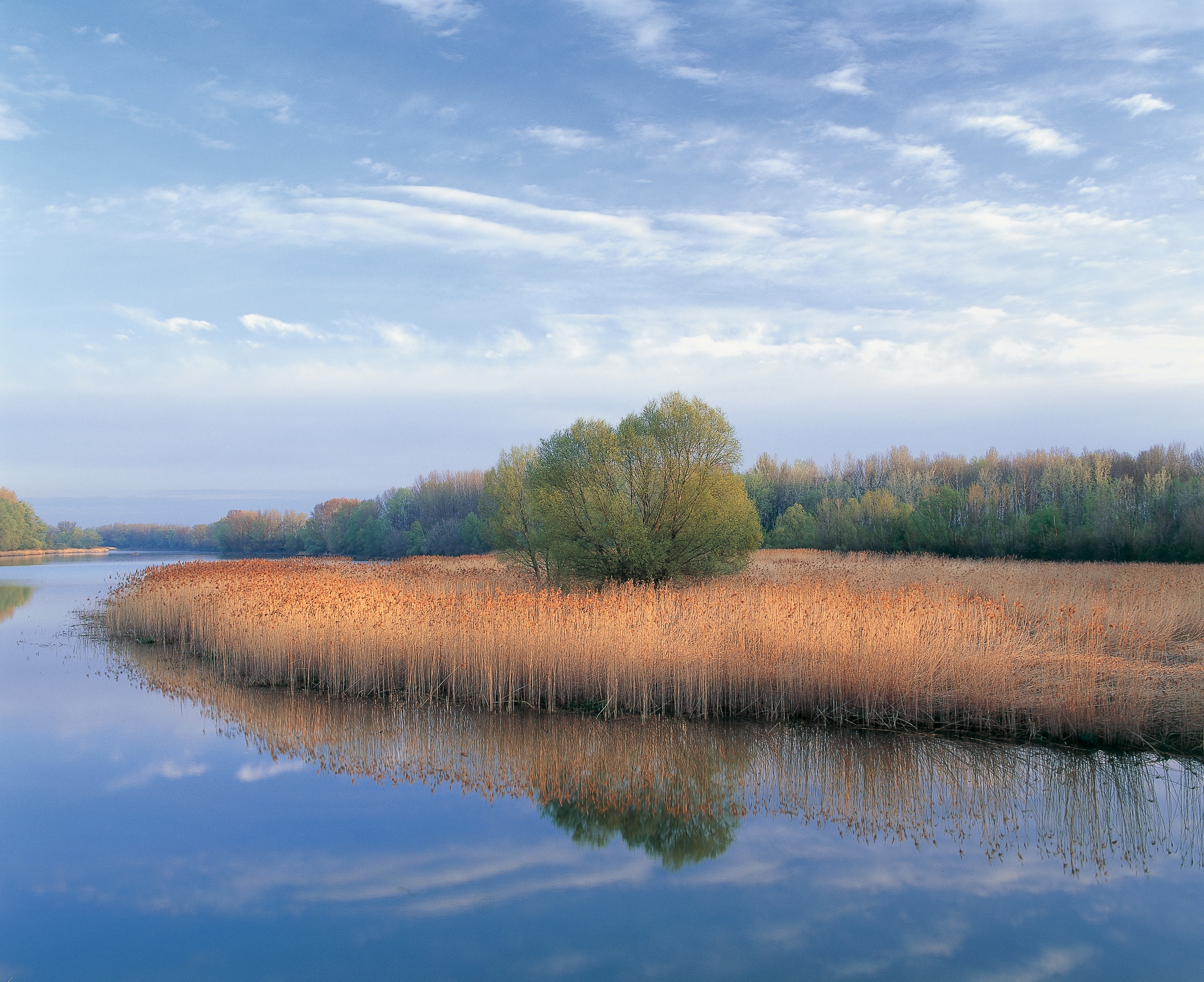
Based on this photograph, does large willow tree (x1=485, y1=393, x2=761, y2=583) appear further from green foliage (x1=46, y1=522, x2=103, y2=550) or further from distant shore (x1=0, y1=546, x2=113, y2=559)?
green foliage (x1=46, y1=522, x2=103, y2=550)

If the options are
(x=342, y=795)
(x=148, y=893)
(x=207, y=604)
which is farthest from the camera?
(x=207, y=604)

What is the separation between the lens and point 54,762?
8992 millimetres

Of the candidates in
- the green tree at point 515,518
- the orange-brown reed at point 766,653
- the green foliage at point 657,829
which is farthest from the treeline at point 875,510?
the green foliage at point 657,829

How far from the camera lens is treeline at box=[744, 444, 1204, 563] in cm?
3581

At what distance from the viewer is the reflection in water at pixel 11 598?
2312 centimetres

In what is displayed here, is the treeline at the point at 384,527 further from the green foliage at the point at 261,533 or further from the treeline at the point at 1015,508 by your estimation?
the treeline at the point at 1015,508

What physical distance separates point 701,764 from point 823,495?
2292 inches

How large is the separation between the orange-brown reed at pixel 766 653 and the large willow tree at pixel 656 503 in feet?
16.2

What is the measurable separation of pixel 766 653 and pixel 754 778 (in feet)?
8.63

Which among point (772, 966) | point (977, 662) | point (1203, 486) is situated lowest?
point (772, 966)

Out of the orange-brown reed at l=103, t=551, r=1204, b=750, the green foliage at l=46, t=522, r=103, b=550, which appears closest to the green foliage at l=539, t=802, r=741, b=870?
the orange-brown reed at l=103, t=551, r=1204, b=750

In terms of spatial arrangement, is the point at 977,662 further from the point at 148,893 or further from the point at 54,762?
the point at 54,762


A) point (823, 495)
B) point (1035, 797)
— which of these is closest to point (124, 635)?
point (1035, 797)

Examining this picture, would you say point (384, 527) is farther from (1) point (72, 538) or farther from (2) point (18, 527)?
(1) point (72, 538)
